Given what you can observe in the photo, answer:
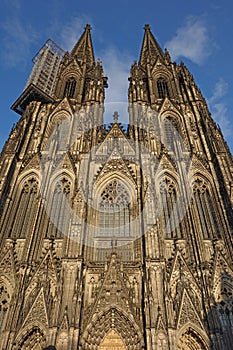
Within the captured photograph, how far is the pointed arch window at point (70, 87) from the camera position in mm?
29641

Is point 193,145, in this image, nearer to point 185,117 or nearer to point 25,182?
point 185,117

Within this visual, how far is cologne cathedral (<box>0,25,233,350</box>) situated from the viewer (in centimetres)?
1503

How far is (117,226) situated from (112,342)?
621 cm

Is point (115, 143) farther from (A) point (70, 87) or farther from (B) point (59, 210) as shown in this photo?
(A) point (70, 87)

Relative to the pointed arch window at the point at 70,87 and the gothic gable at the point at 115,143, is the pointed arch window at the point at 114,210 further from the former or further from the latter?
the pointed arch window at the point at 70,87

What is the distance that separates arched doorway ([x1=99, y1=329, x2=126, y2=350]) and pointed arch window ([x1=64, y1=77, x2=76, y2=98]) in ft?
65.1

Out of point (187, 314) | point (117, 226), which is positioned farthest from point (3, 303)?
point (187, 314)

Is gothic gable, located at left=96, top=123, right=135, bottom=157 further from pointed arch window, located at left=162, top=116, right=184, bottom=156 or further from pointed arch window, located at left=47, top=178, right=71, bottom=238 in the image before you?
pointed arch window, located at left=47, top=178, right=71, bottom=238

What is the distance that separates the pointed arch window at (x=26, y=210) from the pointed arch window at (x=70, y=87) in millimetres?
10625

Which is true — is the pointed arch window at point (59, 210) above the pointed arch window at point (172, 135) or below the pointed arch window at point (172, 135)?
below

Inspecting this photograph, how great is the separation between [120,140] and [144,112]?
3409 mm

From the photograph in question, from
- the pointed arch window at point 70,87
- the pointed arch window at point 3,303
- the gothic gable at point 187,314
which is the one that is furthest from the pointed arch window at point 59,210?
the pointed arch window at point 70,87

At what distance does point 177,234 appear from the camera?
1894 centimetres

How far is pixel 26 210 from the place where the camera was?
2028 cm
